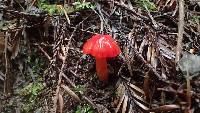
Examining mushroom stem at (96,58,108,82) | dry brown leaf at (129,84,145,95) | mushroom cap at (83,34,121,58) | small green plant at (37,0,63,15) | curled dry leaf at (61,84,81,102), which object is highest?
small green plant at (37,0,63,15)

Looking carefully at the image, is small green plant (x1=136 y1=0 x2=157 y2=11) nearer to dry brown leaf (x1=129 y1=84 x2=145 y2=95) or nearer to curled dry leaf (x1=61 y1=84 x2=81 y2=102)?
dry brown leaf (x1=129 y1=84 x2=145 y2=95)

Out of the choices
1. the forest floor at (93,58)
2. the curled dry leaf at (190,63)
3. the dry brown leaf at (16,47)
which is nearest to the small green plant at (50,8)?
the forest floor at (93,58)

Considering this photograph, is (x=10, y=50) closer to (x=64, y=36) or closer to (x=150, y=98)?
(x=64, y=36)

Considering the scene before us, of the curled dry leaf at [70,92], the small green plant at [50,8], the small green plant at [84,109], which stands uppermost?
the small green plant at [50,8]

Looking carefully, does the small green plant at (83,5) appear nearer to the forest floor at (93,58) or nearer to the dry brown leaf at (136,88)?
the forest floor at (93,58)

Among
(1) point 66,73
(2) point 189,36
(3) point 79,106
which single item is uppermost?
(2) point 189,36

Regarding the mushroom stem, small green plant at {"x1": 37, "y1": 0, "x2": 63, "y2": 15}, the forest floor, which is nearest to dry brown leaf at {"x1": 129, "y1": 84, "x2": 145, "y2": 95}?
the forest floor

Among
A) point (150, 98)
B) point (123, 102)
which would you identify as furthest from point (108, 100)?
point (150, 98)

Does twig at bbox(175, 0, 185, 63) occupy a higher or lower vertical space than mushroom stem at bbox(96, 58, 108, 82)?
higher

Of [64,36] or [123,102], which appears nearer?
[123,102]
